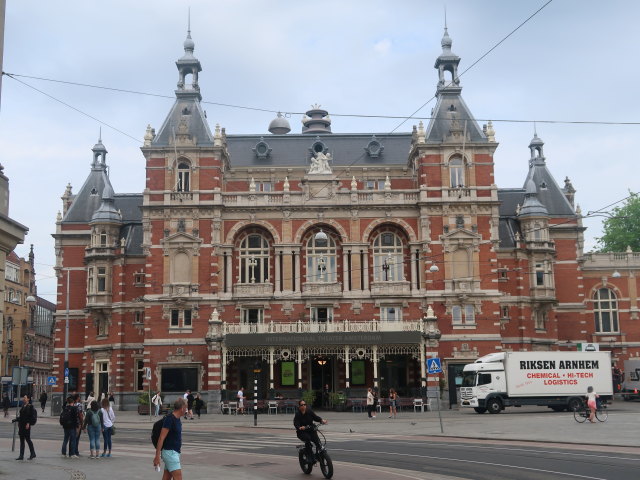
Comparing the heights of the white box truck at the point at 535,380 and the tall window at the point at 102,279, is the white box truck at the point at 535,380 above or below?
below

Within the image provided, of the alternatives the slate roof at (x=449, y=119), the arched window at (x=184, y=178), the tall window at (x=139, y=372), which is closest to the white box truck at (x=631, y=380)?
the slate roof at (x=449, y=119)

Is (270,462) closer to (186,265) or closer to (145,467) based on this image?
(145,467)

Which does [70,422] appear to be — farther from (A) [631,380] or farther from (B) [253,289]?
(A) [631,380]

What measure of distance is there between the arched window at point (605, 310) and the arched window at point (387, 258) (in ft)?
63.4

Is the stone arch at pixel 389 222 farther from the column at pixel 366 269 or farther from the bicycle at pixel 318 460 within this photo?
the bicycle at pixel 318 460

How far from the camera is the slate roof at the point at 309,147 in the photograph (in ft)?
203

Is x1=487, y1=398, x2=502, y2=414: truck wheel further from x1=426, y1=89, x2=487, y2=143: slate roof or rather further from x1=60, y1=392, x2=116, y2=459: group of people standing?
x1=60, y1=392, x2=116, y2=459: group of people standing

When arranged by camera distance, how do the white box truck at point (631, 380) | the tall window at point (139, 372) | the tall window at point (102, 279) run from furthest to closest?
the tall window at point (102, 279)
the tall window at point (139, 372)
the white box truck at point (631, 380)

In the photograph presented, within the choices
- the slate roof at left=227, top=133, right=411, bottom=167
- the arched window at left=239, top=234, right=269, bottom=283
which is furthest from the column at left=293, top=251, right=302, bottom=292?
the slate roof at left=227, top=133, right=411, bottom=167

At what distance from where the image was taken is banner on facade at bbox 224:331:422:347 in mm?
50062

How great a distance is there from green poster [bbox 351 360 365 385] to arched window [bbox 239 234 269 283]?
8161 millimetres

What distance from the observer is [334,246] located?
5547 cm

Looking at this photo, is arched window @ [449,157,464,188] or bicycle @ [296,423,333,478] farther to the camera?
arched window @ [449,157,464,188]

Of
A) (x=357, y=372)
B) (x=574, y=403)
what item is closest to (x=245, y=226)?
(x=357, y=372)
